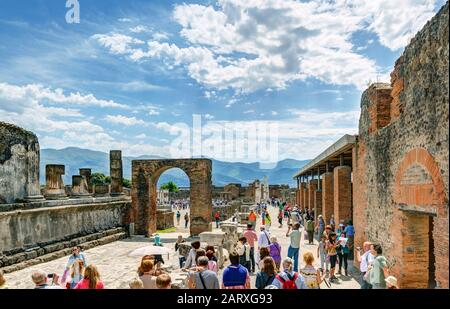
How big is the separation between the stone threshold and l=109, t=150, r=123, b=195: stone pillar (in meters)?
3.85

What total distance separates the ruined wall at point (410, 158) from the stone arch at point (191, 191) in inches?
468

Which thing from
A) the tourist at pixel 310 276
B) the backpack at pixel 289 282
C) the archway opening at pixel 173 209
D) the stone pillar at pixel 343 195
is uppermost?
the stone pillar at pixel 343 195

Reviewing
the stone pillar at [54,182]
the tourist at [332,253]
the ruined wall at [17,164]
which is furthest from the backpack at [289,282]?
the stone pillar at [54,182]

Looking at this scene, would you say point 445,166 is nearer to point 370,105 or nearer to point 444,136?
point 444,136

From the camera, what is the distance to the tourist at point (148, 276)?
619 cm

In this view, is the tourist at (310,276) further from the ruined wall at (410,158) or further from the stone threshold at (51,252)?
the stone threshold at (51,252)

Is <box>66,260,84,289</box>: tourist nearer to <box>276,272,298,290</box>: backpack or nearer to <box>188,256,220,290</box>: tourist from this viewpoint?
<box>188,256,220,290</box>: tourist

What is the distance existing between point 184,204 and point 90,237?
30.8 metres

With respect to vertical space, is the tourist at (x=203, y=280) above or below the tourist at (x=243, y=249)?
above

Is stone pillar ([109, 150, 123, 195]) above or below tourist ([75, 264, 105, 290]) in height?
above

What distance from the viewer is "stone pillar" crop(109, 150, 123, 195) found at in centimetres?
2403

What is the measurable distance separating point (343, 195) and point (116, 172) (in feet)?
47.7

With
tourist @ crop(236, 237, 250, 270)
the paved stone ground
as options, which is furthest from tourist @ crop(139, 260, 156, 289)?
tourist @ crop(236, 237, 250, 270)

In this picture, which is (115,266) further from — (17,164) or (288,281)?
(288,281)
